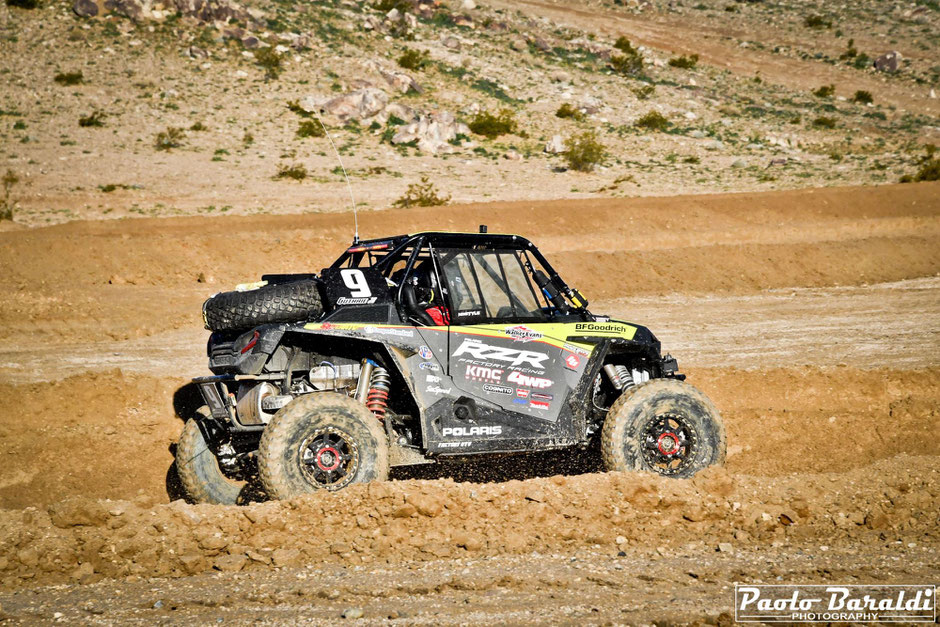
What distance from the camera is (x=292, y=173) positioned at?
105 ft

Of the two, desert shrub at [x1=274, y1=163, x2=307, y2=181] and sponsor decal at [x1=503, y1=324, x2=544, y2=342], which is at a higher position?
desert shrub at [x1=274, y1=163, x2=307, y2=181]

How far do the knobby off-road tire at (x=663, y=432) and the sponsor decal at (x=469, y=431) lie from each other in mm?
1041

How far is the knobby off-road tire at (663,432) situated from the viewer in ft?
25.5

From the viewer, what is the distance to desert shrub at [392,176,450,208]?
1129 inches

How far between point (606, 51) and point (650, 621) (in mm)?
54600

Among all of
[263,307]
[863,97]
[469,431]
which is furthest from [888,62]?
[263,307]

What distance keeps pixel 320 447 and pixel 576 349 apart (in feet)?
8.35

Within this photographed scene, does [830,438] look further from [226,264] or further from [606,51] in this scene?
[606,51]

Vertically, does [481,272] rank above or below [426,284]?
above

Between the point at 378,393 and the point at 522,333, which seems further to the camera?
the point at 522,333

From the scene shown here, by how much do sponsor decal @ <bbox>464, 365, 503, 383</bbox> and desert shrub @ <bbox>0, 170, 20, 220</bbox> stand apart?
23.9 m

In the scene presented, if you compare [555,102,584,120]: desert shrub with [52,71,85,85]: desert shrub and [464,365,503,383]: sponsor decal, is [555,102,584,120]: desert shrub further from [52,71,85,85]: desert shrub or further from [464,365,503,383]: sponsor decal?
[464,365,503,383]: sponsor decal

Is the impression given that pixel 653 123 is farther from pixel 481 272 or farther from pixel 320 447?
pixel 320 447

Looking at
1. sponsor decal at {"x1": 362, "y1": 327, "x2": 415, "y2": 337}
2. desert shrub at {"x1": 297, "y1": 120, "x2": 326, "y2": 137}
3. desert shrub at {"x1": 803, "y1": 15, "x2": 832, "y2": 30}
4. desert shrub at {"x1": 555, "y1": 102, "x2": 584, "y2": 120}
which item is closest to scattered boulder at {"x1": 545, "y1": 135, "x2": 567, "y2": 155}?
desert shrub at {"x1": 555, "y1": 102, "x2": 584, "y2": 120}
